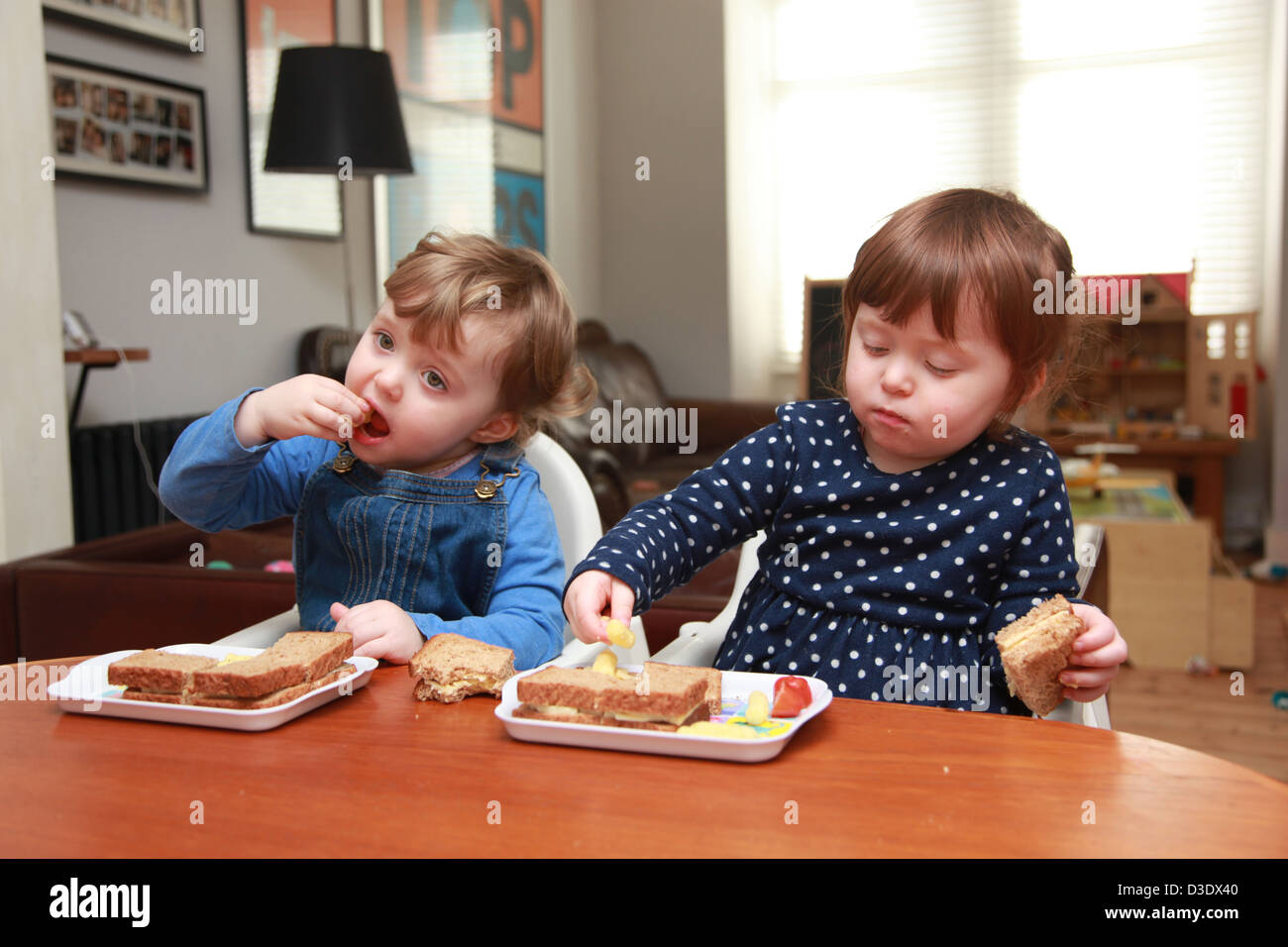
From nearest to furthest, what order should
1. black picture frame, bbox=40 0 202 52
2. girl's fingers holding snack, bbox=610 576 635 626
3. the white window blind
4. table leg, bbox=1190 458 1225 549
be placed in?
1. girl's fingers holding snack, bbox=610 576 635 626
2. black picture frame, bbox=40 0 202 52
3. table leg, bbox=1190 458 1225 549
4. the white window blind

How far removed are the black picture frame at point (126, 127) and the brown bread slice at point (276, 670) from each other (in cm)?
243

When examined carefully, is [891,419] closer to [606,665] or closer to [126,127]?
[606,665]

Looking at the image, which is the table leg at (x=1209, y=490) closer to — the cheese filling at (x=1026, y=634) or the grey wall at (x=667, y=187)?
the grey wall at (x=667, y=187)

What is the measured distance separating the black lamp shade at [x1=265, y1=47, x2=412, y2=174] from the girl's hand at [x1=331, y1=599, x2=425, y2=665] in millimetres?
2512

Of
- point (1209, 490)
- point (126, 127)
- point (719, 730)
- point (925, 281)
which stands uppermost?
point (126, 127)

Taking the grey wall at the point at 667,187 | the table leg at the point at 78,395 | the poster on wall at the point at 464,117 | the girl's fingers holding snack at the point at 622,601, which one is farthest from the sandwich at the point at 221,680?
the grey wall at the point at 667,187

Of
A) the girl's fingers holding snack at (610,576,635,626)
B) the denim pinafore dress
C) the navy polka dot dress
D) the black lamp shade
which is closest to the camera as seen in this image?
the girl's fingers holding snack at (610,576,635,626)

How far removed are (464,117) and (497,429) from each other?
3.82 meters

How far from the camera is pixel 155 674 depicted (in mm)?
838

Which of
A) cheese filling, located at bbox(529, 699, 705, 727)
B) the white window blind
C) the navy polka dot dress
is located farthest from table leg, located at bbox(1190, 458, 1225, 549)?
cheese filling, located at bbox(529, 699, 705, 727)

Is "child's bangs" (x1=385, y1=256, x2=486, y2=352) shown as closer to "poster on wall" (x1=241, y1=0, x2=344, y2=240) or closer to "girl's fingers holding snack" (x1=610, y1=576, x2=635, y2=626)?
"girl's fingers holding snack" (x1=610, y1=576, x2=635, y2=626)

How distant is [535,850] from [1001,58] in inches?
231

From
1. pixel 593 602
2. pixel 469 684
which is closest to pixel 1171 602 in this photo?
pixel 593 602

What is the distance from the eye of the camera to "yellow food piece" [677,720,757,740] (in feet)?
2.48
